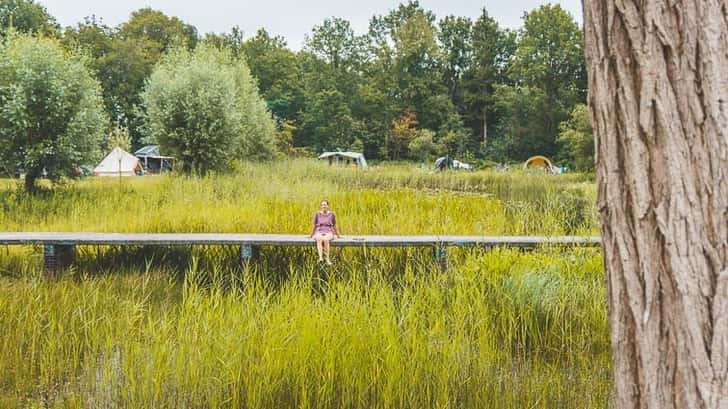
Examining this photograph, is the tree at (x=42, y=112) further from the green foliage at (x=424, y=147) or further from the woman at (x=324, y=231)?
the green foliage at (x=424, y=147)

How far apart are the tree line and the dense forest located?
3.6 inches

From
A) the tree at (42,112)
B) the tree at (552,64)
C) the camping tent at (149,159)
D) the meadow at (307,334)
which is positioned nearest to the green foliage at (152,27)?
the camping tent at (149,159)

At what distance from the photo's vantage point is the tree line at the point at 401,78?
39625 millimetres

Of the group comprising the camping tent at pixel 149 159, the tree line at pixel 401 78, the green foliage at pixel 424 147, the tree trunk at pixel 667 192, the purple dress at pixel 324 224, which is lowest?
the purple dress at pixel 324 224

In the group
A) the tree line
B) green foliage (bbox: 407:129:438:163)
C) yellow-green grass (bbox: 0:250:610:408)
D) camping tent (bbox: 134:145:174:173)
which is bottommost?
yellow-green grass (bbox: 0:250:610:408)

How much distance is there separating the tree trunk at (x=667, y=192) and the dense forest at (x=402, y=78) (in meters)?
34.1

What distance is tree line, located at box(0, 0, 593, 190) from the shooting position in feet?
130

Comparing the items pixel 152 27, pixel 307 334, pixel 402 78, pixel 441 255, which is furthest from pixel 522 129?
pixel 307 334

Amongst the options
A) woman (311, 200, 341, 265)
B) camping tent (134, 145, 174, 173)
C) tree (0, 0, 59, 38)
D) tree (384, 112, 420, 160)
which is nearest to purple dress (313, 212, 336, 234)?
woman (311, 200, 341, 265)

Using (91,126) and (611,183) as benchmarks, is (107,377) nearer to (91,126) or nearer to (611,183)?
(611,183)

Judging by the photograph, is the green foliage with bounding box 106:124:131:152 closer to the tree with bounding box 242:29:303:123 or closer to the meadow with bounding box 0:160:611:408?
the meadow with bounding box 0:160:611:408

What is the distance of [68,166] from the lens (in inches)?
429

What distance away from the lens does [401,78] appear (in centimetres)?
4547

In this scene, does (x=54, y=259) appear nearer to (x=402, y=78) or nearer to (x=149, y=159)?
(x=149, y=159)
